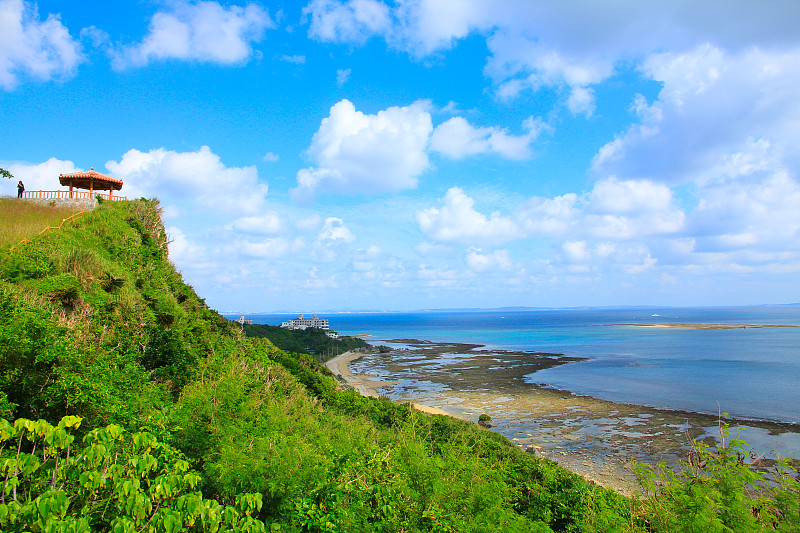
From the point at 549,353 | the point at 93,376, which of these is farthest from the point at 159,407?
the point at 549,353

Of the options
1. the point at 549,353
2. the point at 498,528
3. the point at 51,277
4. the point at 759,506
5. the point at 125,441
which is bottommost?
the point at 549,353

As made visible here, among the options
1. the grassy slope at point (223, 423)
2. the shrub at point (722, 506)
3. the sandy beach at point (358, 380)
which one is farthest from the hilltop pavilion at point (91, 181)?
the shrub at point (722, 506)

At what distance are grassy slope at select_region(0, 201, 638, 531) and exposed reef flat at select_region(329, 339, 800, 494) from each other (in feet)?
37.1

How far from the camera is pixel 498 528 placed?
25.2 ft

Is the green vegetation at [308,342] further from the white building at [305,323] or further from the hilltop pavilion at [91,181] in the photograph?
the hilltop pavilion at [91,181]

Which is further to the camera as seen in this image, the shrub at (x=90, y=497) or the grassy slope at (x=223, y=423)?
the grassy slope at (x=223, y=423)

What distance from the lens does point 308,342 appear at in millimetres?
92000

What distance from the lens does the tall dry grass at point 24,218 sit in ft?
57.1

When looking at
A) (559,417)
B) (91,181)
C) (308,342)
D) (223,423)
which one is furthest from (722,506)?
(308,342)

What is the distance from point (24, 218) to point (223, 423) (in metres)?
22.2

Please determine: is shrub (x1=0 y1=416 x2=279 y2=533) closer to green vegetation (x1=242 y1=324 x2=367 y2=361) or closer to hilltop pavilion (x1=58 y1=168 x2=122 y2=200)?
hilltop pavilion (x1=58 y1=168 x2=122 y2=200)

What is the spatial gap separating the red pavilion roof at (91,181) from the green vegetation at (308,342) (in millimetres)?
48707

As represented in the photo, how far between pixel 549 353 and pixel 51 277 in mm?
82238

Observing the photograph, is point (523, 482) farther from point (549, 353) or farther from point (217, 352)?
point (549, 353)
